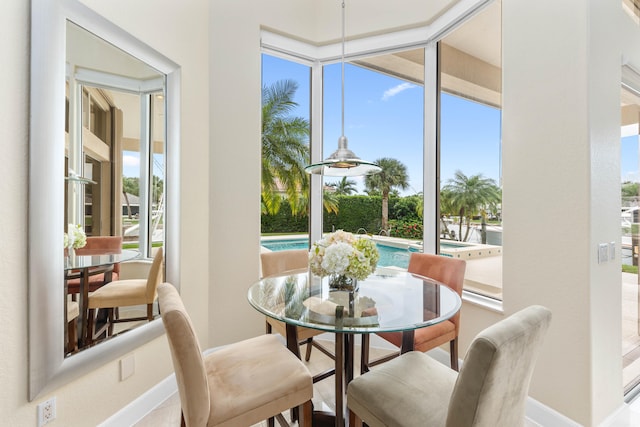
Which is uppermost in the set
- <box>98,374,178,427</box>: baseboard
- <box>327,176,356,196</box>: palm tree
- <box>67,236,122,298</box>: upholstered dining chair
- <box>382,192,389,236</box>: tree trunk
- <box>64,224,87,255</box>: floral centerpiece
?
<box>327,176,356,196</box>: palm tree

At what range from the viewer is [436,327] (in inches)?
79.7

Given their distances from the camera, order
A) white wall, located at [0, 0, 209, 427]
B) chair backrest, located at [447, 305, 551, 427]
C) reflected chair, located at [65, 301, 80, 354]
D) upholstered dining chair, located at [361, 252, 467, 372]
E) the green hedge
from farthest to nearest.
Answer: the green hedge < upholstered dining chair, located at [361, 252, 467, 372] < reflected chair, located at [65, 301, 80, 354] < white wall, located at [0, 0, 209, 427] < chair backrest, located at [447, 305, 551, 427]

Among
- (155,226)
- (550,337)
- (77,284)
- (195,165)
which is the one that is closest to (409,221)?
(550,337)

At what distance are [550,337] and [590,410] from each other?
38 centimetres

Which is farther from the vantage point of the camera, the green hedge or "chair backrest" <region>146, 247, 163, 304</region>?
the green hedge

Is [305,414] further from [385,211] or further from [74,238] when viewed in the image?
[385,211]

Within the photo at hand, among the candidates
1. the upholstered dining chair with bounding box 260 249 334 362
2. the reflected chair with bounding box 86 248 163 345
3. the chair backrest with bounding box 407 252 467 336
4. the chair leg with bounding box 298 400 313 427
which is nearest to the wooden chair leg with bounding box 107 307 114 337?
the reflected chair with bounding box 86 248 163 345

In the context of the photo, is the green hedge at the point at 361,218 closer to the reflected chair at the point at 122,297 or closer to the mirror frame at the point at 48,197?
the reflected chair at the point at 122,297

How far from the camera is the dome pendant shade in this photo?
181 centimetres

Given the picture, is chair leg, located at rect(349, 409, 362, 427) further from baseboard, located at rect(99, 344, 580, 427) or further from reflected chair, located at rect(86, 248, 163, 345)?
reflected chair, located at rect(86, 248, 163, 345)

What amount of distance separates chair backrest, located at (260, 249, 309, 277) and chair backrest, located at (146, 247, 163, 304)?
780mm

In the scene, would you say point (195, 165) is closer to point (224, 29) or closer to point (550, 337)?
point (224, 29)

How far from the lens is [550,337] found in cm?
178

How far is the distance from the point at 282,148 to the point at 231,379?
7.40 feet
